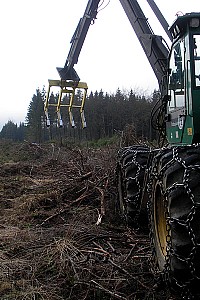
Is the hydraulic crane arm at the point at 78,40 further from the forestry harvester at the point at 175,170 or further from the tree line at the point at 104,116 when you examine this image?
the tree line at the point at 104,116

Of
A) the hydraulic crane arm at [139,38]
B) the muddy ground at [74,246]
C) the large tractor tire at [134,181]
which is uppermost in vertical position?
the hydraulic crane arm at [139,38]

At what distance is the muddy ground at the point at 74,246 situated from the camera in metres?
3.94

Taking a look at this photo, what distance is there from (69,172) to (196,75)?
593 cm

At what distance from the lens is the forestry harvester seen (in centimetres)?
317

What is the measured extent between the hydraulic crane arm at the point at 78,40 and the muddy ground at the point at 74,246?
3056mm

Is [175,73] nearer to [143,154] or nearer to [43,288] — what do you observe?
[143,154]

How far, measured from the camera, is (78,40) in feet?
34.6

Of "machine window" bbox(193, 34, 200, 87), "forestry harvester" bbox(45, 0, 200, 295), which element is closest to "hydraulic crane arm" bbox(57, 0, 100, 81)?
"forestry harvester" bbox(45, 0, 200, 295)

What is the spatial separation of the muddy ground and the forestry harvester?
35 centimetres

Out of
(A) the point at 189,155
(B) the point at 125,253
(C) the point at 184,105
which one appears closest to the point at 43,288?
(B) the point at 125,253

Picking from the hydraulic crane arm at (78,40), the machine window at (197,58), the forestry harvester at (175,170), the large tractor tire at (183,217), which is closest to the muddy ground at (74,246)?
the forestry harvester at (175,170)

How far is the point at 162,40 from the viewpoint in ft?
25.2

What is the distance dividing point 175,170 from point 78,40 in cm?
784

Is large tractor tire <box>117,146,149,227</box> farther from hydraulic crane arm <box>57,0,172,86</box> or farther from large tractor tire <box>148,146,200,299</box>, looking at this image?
large tractor tire <box>148,146,200,299</box>
